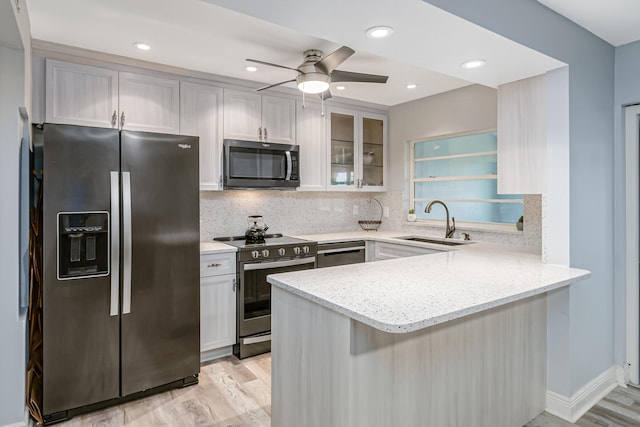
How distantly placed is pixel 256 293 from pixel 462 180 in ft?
8.06

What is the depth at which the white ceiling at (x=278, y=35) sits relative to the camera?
166 centimetres

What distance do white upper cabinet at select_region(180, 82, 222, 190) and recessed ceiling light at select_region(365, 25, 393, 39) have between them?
6.43ft

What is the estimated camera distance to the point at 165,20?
2.35 m

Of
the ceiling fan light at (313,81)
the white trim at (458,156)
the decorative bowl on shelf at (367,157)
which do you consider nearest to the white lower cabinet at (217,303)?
the ceiling fan light at (313,81)

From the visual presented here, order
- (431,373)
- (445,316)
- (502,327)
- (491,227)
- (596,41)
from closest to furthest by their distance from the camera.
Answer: (445,316), (431,373), (502,327), (596,41), (491,227)

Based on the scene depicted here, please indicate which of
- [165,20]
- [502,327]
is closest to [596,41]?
[502,327]

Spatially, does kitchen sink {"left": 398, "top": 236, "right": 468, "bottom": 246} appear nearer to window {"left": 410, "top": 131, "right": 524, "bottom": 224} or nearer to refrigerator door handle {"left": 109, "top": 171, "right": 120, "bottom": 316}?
window {"left": 410, "top": 131, "right": 524, "bottom": 224}

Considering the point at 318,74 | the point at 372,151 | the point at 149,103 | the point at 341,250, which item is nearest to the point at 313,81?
the point at 318,74

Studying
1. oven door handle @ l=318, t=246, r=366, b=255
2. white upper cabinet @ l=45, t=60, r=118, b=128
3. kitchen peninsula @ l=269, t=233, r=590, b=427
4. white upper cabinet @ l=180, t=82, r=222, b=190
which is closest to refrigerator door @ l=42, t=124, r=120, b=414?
white upper cabinet @ l=45, t=60, r=118, b=128

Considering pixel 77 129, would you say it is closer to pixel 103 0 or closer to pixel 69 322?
pixel 103 0

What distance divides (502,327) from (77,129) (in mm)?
2790

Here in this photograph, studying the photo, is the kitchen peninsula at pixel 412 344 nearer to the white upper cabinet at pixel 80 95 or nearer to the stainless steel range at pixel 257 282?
the stainless steel range at pixel 257 282

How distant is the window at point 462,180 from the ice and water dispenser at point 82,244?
3.35 meters

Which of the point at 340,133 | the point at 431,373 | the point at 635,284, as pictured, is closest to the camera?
the point at 431,373
